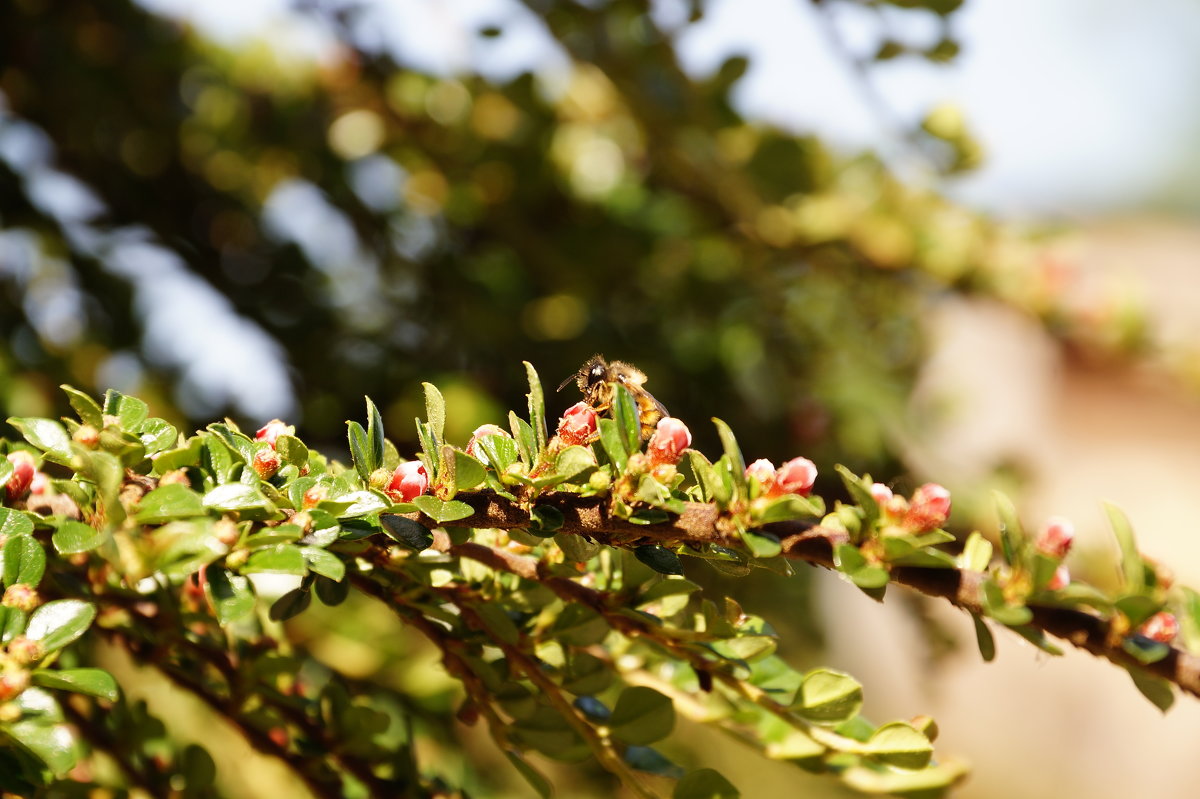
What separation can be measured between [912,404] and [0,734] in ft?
6.77

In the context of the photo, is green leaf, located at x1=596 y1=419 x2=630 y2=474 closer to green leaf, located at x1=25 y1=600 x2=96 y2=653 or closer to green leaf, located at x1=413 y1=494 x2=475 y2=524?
green leaf, located at x1=413 y1=494 x2=475 y2=524

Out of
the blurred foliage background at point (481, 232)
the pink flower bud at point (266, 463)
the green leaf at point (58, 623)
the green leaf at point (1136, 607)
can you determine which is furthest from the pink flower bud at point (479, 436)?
the blurred foliage background at point (481, 232)

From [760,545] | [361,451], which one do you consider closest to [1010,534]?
[760,545]

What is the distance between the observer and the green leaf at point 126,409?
1.83 feet

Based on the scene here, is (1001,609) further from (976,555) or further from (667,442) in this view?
(667,442)

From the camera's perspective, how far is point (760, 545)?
50 centimetres

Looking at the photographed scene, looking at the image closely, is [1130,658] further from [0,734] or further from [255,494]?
[0,734]

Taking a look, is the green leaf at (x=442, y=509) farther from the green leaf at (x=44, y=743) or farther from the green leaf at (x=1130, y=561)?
the green leaf at (x=1130, y=561)

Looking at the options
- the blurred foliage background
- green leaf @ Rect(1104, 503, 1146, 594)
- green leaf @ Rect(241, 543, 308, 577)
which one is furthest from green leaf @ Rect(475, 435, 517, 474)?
the blurred foliage background

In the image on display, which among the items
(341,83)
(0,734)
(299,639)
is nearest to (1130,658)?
(0,734)

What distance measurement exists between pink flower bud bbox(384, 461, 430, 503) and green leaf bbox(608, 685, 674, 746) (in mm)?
192

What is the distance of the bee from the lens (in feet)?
2.32

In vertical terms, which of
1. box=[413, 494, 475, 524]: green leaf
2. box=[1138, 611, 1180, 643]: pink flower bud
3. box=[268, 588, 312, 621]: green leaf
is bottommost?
box=[268, 588, 312, 621]: green leaf

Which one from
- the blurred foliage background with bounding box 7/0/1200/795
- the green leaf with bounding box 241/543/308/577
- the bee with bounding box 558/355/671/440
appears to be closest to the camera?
the green leaf with bounding box 241/543/308/577
